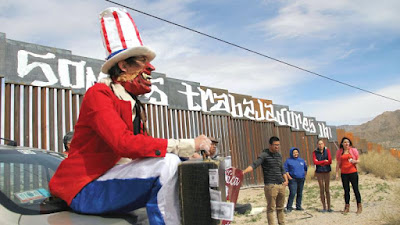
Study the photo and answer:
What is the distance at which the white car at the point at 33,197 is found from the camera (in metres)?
2.08

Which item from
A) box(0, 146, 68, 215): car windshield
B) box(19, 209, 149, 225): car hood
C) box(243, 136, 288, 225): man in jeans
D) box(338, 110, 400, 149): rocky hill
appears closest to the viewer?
box(19, 209, 149, 225): car hood

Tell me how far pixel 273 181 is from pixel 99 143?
213 inches

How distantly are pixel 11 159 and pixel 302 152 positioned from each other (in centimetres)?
1925

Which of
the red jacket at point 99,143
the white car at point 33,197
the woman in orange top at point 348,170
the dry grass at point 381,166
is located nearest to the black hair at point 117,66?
the red jacket at point 99,143

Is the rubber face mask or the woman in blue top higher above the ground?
the rubber face mask

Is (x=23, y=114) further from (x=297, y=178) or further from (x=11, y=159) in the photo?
(x=297, y=178)

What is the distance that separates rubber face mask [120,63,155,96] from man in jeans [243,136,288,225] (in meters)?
4.62

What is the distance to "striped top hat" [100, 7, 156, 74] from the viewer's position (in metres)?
2.35

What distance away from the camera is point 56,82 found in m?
8.32

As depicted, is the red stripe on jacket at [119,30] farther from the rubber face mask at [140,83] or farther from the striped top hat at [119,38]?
the rubber face mask at [140,83]

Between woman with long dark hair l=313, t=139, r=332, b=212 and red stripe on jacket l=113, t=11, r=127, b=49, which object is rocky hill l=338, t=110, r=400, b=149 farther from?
red stripe on jacket l=113, t=11, r=127, b=49

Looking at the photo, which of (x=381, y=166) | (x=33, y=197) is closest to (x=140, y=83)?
(x=33, y=197)

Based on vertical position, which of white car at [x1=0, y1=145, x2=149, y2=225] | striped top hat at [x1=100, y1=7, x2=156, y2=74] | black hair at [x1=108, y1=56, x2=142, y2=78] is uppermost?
striped top hat at [x1=100, y1=7, x2=156, y2=74]

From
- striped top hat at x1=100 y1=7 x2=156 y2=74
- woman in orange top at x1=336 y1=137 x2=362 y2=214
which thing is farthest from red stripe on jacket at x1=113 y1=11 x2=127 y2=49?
woman in orange top at x1=336 y1=137 x2=362 y2=214
